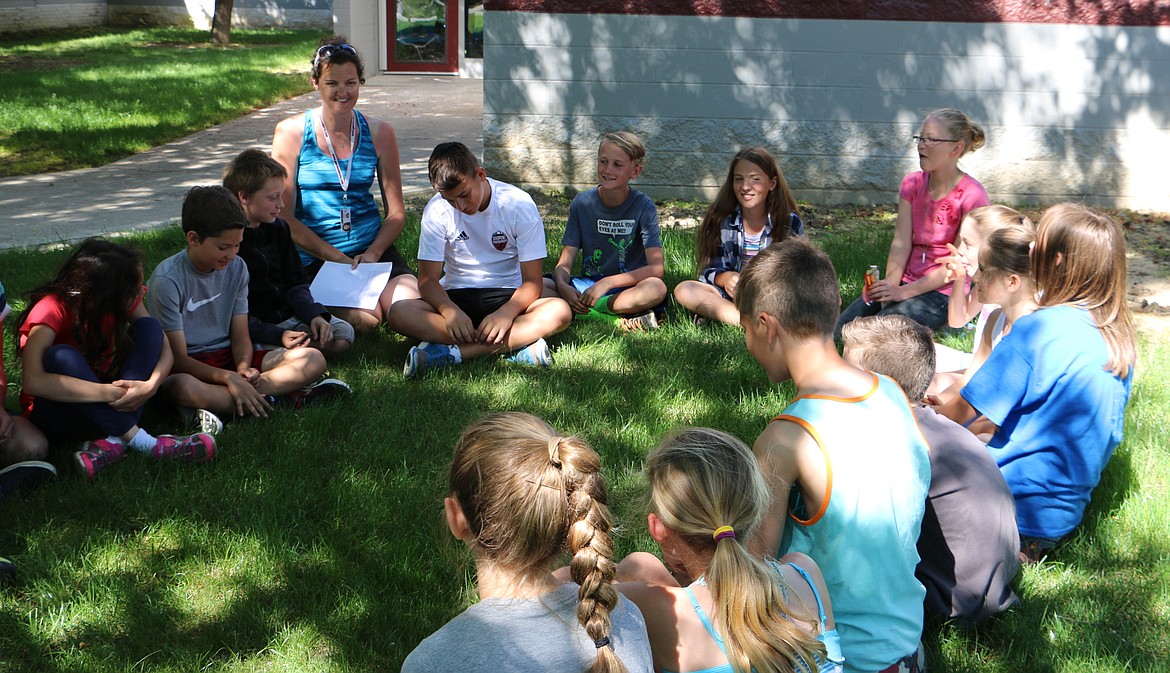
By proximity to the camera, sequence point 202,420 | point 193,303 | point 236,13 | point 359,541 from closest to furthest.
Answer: point 359,541
point 202,420
point 193,303
point 236,13

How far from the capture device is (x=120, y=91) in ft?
40.9

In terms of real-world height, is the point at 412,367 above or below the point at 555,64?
below

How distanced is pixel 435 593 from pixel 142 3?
87.3 ft

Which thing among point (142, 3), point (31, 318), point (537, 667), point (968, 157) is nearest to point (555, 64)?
point (968, 157)

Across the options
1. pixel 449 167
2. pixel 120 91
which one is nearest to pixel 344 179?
pixel 449 167

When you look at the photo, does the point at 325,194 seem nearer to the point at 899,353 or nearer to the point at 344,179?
the point at 344,179

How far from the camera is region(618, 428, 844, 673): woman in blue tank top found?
6.77ft

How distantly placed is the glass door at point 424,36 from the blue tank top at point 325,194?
41.0ft

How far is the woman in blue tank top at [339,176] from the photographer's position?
222 inches

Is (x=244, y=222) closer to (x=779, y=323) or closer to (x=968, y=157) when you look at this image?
(x=779, y=323)

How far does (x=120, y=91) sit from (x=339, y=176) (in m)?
8.21

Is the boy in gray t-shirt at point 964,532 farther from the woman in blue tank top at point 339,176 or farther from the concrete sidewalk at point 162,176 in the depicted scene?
the concrete sidewalk at point 162,176

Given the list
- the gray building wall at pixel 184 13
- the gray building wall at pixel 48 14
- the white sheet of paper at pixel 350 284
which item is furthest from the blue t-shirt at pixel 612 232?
the gray building wall at pixel 48 14

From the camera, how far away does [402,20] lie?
17672mm
